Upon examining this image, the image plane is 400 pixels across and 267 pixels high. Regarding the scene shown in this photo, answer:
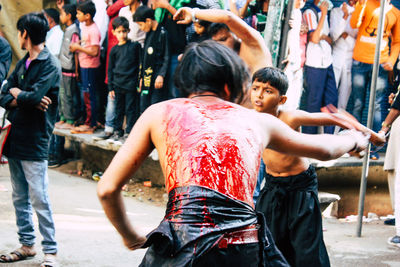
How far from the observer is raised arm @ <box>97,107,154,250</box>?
2.18 m

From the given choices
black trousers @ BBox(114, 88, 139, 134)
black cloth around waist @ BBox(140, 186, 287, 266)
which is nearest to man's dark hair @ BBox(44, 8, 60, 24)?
black trousers @ BBox(114, 88, 139, 134)

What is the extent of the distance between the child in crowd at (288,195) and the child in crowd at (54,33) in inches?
200

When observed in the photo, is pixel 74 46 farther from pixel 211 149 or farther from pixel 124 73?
pixel 211 149

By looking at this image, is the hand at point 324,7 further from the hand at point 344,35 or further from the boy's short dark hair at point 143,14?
the boy's short dark hair at point 143,14

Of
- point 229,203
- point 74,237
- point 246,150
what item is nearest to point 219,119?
point 246,150

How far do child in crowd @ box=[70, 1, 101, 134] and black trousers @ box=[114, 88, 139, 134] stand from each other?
81cm

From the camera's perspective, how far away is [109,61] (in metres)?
7.61

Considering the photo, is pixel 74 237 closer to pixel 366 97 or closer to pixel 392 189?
pixel 392 189

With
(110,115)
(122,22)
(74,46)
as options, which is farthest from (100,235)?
(74,46)

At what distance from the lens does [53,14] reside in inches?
341

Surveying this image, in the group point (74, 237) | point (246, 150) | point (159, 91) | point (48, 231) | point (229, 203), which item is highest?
point (246, 150)

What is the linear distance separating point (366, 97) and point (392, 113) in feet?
7.03

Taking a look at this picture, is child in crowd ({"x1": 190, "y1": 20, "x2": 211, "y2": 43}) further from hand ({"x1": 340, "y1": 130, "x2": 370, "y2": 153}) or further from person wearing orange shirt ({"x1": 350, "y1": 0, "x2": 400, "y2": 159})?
hand ({"x1": 340, "y1": 130, "x2": 370, "y2": 153})

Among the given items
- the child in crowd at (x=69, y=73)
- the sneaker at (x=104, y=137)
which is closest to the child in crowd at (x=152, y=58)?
the sneaker at (x=104, y=137)
